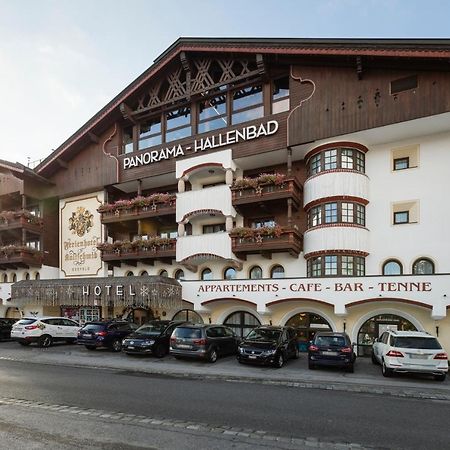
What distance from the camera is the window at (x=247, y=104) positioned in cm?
2422

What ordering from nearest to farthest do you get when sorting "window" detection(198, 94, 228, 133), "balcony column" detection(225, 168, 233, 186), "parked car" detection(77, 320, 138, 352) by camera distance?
"parked car" detection(77, 320, 138, 352) < "balcony column" detection(225, 168, 233, 186) < "window" detection(198, 94, 228, 133)

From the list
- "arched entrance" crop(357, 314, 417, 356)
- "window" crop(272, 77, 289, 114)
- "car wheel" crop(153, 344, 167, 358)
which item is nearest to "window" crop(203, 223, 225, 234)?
"window" crop(272, 77, 289, 114)

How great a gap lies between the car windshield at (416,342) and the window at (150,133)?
808 inches

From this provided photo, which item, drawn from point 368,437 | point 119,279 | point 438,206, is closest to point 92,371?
point 119,279

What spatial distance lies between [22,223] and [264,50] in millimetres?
23579

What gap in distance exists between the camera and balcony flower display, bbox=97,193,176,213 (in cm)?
2620

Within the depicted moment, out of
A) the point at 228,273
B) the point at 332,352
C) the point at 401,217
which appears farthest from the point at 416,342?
the point at 228,273

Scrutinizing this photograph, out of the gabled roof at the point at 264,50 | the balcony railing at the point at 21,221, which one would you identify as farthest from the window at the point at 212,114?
the balcony railing at the point at 21,221

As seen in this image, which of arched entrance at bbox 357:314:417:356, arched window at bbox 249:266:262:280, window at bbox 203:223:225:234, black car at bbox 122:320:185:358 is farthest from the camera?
window at bbox 203:223:225:234

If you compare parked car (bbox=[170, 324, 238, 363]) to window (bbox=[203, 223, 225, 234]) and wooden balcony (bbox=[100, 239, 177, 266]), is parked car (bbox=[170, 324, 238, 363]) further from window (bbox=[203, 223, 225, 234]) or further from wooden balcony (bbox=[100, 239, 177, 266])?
window (bbox=[203, 223, 225, 234])

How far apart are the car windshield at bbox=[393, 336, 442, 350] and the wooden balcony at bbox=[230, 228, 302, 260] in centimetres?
849

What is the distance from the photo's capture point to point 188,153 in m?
26.0

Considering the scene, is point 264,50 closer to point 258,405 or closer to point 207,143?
point 207,143

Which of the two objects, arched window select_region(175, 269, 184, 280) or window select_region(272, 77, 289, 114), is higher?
window select_region(272, 77, 289, 114)
